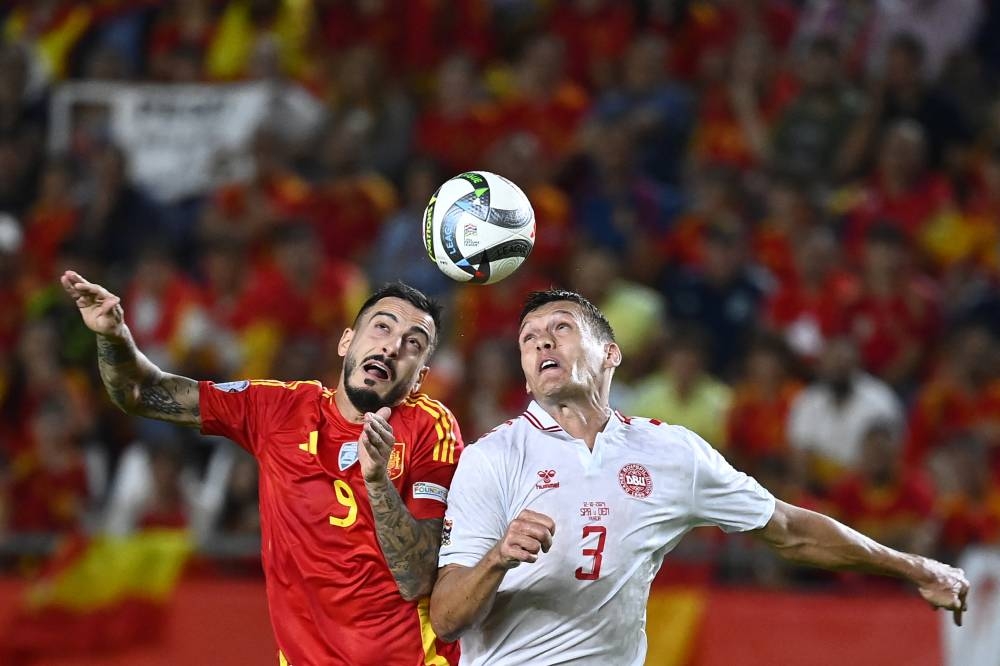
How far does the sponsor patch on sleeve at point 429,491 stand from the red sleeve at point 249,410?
0.51 metres

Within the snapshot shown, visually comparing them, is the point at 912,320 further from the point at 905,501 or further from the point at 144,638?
the point at 144,638

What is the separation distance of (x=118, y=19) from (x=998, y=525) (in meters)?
8.02

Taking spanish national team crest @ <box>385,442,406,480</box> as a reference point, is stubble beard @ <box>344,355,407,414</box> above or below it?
above

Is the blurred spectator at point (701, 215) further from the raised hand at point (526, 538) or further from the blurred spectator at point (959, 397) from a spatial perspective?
the raised hand at point (526, 538)

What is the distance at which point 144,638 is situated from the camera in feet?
27.2

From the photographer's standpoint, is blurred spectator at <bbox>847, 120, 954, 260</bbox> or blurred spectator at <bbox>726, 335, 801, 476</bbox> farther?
blurred spectator at <bbox>847, 120, 954, 260</bbox>

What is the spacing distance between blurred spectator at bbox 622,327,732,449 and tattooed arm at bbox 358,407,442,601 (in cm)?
395

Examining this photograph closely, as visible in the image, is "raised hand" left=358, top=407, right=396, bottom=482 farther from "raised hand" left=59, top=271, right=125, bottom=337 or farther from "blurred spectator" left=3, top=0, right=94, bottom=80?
"blurred spectator" left=3, top=0, right=94, bottom=80

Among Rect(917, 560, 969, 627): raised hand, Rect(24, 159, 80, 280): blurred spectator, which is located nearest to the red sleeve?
Rect(917, 560, 969, 627): raised hand

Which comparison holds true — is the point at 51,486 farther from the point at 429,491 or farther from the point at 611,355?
the point at 611,355

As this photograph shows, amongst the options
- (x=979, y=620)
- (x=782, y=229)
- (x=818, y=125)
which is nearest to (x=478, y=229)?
(x=979, y=620)

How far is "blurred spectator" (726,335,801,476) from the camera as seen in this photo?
29.3 ft

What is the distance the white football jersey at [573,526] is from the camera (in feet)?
15.9

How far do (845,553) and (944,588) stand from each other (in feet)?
1.16
